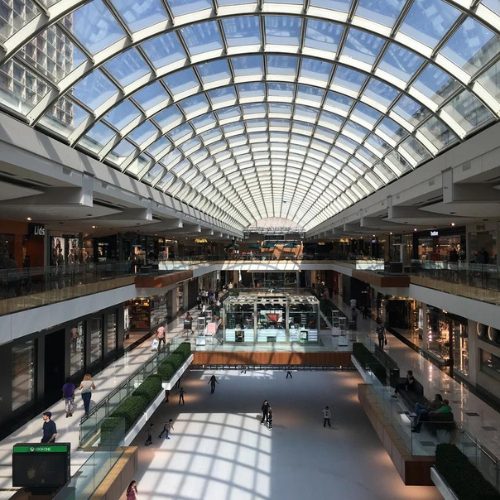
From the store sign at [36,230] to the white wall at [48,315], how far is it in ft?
19.4

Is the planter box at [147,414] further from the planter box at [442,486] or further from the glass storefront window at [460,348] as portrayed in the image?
the glass storefront window at [460,348]

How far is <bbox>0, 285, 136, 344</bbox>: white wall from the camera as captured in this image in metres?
12.1

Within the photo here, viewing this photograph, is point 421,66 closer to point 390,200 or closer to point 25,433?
point 390,200

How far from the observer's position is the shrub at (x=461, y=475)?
9557 mm

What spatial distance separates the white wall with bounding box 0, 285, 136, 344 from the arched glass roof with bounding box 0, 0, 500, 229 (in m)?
6.33

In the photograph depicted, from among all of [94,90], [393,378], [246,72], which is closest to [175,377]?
[393,378]

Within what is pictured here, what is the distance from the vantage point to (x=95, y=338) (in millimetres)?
26125

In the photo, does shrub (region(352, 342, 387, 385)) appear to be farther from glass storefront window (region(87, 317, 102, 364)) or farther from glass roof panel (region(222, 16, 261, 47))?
glass roof panel (region(222, 16, 261, 47))

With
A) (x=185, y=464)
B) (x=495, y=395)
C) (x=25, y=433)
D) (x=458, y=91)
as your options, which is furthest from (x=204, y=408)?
(x=458, y=91)

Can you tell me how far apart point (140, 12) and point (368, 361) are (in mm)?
17530

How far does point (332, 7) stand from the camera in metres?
17.0

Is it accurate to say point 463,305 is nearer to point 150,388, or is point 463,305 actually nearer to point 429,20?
point 429,20

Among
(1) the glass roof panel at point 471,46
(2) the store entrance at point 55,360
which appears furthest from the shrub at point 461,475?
Result: (2) the store entrance at point 55,360

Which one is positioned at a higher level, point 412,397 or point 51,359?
point 51,359
